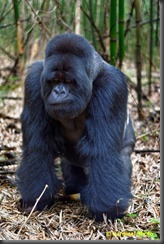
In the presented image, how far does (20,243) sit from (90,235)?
0.62 meters

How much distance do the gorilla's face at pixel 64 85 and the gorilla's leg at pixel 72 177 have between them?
1059 mm

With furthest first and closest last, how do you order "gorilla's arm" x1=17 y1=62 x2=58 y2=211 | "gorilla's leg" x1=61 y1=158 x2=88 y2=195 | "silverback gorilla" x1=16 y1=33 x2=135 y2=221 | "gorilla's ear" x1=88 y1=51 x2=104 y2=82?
"gorilla's leg" x1=61 y1=158 x2=88 y2=195
"gorilla's arm" x1=17 y1=62 x2=58 y2=211
"gorilla's ear" x1=88 y1=51 x2=104 y2=82
"silverback gorilla" x1=16 y1=33 x2=135 y2=221

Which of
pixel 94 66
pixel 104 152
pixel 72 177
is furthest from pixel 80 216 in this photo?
pixel 94 66

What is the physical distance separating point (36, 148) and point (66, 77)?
718 millimetres

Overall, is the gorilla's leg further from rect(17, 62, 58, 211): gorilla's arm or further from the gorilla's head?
the gorilla's head

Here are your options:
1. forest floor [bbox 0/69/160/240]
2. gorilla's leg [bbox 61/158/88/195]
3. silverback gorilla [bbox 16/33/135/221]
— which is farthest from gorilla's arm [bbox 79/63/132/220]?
gorilla's leg [bbox 61/158/88/195]

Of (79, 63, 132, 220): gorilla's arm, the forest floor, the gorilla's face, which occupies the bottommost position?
the forest floor

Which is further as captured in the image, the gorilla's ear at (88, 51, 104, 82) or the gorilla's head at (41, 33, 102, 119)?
the gorilla's ear at (88, 51, 104, 82)

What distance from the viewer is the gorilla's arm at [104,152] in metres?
3.99

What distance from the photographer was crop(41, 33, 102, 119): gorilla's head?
378 centimetres

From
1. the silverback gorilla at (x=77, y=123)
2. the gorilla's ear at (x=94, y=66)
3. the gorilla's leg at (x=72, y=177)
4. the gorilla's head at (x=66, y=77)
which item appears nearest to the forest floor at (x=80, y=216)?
the silverback gorilla at (x=77, y=123)

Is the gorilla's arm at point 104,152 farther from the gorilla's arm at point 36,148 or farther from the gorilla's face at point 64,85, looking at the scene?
the gorilla's arm at point 36,148

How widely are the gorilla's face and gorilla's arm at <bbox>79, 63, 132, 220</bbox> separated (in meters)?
0.19

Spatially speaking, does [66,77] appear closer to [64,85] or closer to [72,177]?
[64,85]
